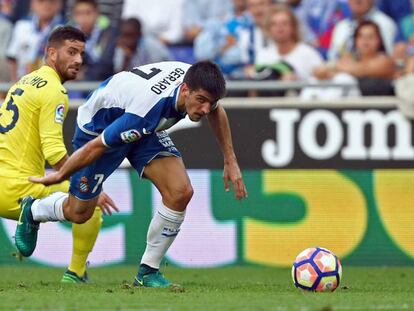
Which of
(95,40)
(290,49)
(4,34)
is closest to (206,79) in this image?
(290,49)

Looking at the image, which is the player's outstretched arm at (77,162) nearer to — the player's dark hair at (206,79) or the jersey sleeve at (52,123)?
the jersey sleeve at (52,123)

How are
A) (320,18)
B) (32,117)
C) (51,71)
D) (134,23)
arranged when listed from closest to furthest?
1. (32,117)
2. (51,71)
3. (134,23)
4. (320,18)

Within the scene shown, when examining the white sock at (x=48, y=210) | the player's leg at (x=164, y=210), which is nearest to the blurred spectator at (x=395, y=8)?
the player's leg at (x=164, y=210)

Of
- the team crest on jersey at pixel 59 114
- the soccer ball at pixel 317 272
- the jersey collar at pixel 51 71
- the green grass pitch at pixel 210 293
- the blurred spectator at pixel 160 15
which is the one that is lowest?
the green grass pitch at pixel 210 293

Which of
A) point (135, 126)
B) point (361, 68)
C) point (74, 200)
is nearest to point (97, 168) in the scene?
point (74, 200)

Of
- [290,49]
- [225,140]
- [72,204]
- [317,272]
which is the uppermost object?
[290,49]

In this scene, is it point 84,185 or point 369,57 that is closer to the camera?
point 84,185

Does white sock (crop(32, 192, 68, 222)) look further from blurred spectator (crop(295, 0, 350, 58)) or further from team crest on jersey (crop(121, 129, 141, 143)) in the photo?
blurred spectator (crop(295, 0, 350, 58))

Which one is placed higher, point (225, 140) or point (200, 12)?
point (200, 12)

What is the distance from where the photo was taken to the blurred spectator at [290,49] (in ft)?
48.2

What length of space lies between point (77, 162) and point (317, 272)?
7.26ft

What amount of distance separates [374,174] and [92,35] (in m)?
4.86

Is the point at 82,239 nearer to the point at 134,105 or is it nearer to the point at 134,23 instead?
the point at 134,105

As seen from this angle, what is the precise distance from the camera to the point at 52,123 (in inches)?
386
